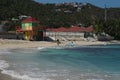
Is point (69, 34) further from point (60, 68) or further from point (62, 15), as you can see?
point (60, 68)

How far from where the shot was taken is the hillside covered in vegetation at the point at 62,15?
76.2 metres

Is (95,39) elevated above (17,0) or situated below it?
below

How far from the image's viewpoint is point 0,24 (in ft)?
225

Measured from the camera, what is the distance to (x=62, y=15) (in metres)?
115

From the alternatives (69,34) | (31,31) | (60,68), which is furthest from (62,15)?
(60,68)

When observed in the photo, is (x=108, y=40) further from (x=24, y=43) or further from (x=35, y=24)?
(x=24, y=43)

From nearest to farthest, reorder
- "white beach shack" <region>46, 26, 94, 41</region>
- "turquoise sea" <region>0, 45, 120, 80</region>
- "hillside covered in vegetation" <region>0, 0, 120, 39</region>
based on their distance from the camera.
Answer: "turquoise sea" <region>0, 45, 120, 80</region>, "white beach shack" <region>46, 26, 94, 41</region>, "hillside covered in vegetation" <region>0, 0, 120, 39</region>

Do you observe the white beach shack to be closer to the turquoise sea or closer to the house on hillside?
the house on hillside

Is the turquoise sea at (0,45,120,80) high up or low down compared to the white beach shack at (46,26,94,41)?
up

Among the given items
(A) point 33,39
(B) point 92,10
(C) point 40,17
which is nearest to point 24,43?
(A) point 33,39

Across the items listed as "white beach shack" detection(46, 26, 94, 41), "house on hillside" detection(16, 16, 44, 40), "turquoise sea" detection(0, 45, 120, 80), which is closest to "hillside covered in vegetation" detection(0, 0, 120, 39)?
"white beach shack" detection(46, 26, 94, 41)

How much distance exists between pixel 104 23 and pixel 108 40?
17.5 ft

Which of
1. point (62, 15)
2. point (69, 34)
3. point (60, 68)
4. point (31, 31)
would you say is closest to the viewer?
point (60, 68)

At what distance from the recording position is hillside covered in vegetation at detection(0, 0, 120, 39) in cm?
7619
